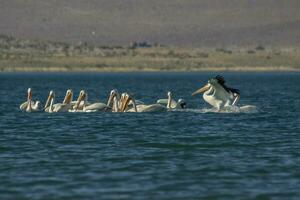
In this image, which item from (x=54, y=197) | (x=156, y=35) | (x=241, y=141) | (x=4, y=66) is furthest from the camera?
(x=156, y=35)

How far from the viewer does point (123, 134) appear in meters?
21.9

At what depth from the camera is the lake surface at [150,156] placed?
1405cm

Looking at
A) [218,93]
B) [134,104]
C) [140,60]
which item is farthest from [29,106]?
[140,60]

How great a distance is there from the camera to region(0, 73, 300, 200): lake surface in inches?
553

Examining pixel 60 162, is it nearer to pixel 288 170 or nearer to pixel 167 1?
pixel 288 170

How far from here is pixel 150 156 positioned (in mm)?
17562

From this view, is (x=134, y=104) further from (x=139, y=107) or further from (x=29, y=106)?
(x=29, y=106)

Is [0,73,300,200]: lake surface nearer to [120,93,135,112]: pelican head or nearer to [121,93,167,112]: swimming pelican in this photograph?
[121,93,167,112]: swimming pelican

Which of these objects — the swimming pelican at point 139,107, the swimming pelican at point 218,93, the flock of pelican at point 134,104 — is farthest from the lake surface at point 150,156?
the swimming pelican at point 139,107

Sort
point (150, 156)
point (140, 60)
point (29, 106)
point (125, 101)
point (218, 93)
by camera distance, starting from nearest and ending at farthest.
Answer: point (150, 156) → point (218, 93) → point (125, 101) → point (29, 106) → point (140, 60)

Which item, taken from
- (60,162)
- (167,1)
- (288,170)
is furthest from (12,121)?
(167,1)

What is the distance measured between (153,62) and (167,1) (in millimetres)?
40005

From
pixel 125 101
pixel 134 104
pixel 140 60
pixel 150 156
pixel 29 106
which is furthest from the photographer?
pixel 140 60

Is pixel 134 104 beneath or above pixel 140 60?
above
